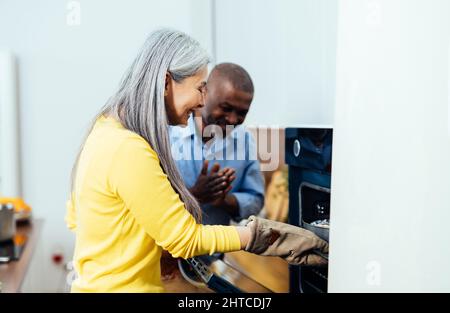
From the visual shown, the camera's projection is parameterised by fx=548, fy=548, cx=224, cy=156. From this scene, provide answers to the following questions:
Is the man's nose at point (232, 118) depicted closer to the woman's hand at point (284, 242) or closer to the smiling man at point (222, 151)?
the smiling man at point (222, 151)

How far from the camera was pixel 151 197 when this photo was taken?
32.2 inches

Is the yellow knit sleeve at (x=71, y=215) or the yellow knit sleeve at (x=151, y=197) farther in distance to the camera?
the yellow knit sleeve at (x=71, y=215)

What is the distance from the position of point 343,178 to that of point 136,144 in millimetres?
361

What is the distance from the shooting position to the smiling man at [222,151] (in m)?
0.96

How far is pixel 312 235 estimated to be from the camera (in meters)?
0.99

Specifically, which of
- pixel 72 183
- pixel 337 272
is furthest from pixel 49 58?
pixel 337 272

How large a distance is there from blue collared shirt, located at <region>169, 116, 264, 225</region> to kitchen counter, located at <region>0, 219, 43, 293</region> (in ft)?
1.16

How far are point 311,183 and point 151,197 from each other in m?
0.35

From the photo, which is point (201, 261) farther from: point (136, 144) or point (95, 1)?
point (95, 1)

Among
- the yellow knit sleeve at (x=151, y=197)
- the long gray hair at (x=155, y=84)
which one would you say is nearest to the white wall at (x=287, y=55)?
the long gray hair at (x=155, y=84)

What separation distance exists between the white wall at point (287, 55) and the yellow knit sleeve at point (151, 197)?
0.80 feet

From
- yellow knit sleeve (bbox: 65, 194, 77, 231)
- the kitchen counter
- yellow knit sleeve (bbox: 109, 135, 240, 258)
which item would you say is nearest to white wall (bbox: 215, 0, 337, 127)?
yellow knit sleeve (bbox: 109, 135, 240, 258)

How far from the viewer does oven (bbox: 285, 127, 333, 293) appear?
100 centimetres

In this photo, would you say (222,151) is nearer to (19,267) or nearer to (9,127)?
(9,127)
